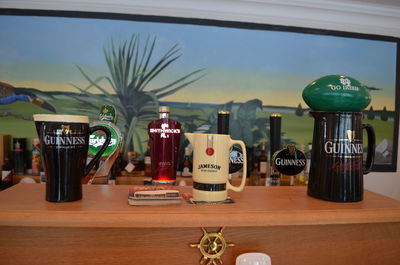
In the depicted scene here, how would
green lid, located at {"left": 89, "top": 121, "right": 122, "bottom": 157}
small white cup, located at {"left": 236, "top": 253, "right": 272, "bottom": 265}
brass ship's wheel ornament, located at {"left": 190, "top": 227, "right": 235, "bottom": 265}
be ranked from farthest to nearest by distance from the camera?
green lid, located at {"left": 89, "top": 121, "right": 122, "bottom": 157} < brass ship's wheel ornament, located at {"left": 190, "top": 227, "right": 235, "bottom": 265} < small white cup, located at {"left": 236, "top": 253, "right": 272, "bottom": 265}

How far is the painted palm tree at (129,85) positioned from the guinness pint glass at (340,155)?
2200mm

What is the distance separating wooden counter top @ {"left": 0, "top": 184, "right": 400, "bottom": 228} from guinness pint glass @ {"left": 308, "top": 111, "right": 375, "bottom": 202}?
0.04 m

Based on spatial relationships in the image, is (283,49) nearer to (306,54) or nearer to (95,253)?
(306,54)

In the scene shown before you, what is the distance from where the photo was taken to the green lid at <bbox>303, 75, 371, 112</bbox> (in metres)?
0.83

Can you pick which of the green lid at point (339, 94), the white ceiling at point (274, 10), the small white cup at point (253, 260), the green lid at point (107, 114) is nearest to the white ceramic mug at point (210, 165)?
the small white cup at point (253, 260)

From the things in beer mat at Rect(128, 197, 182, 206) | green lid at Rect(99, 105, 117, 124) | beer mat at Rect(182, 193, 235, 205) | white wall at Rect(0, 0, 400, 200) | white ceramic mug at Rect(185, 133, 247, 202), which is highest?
white wall at Rect(0, 0, 400, 200)

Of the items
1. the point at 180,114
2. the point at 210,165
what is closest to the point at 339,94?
the point at 210,165

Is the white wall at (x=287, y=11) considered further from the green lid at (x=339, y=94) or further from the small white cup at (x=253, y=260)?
the small white cup at (x=253, y=260)

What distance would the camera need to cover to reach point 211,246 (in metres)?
0.76

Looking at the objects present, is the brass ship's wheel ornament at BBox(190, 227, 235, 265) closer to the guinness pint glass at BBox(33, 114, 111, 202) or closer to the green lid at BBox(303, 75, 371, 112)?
the guinness pint glass at BBox(33, 114, 111, 202)

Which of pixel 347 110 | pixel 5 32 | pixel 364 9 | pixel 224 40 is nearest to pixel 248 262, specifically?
pixel 347 110

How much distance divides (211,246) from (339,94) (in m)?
0.56

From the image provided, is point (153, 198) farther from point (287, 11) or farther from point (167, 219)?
point (287, 11)

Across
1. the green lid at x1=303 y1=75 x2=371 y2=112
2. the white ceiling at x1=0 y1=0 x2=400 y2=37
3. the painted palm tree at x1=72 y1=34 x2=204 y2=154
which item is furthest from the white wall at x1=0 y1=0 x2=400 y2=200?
the green lid at x1=303 y1=75 x2=371 y2=112
